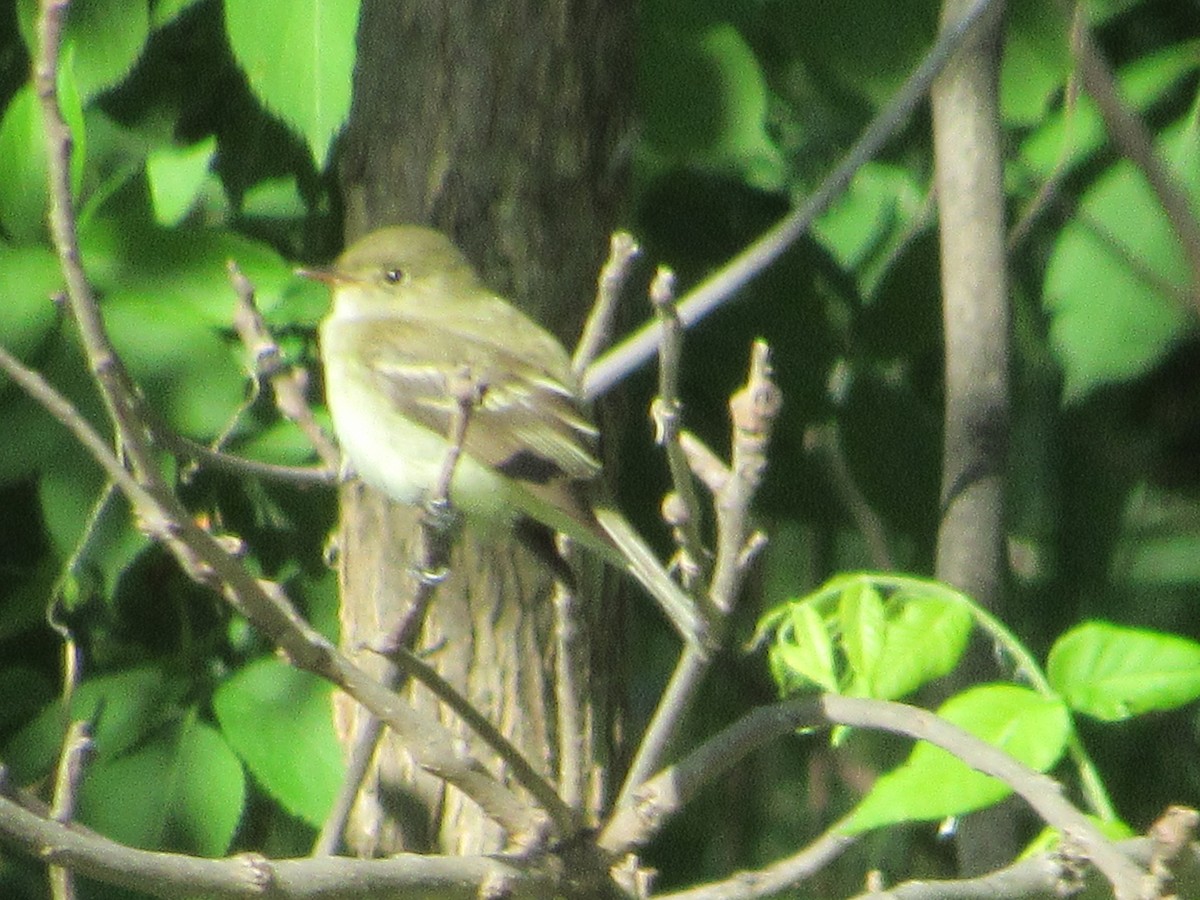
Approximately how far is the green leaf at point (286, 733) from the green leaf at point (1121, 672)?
133cm

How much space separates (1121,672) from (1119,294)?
125cm

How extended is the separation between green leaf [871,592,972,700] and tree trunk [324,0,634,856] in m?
1.33

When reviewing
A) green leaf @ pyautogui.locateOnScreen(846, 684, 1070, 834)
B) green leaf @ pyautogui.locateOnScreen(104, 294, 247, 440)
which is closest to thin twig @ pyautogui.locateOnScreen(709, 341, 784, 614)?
green leaf @ pyautogui.locateOnScreen(846, 684, 1070, 834)

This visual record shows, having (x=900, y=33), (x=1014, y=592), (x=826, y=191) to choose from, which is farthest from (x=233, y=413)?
(x=1014, y=592)

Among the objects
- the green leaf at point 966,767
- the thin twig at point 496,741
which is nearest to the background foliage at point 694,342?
the thin twig at point 496,741

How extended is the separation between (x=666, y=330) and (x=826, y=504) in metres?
2.03

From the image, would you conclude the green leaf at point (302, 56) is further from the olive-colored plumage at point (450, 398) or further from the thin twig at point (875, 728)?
the thin twig at point (875, 728)

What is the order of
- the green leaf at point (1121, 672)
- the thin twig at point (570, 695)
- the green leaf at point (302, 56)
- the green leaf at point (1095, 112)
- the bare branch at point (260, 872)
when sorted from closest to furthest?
1. the bare branch at point (260, 872)
2. the green leaf at point (1121, 672)
3. the thin twig at point (570, 695)
4. the green leaf at point (302, 56)
5. the green leaf at point (1095, 112)

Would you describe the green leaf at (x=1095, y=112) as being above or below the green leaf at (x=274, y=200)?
above

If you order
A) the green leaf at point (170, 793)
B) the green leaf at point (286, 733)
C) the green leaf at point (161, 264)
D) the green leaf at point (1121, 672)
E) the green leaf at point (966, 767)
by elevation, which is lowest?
the green leaf at point (170, 793)

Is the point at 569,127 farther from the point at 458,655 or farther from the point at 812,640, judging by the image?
the point at 812,640

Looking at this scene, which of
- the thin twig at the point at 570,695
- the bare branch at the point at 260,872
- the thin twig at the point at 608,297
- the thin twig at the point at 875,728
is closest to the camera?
the bare branch at the point at 260,872

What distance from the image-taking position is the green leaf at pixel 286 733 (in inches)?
109

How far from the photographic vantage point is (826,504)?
368 centimetres
